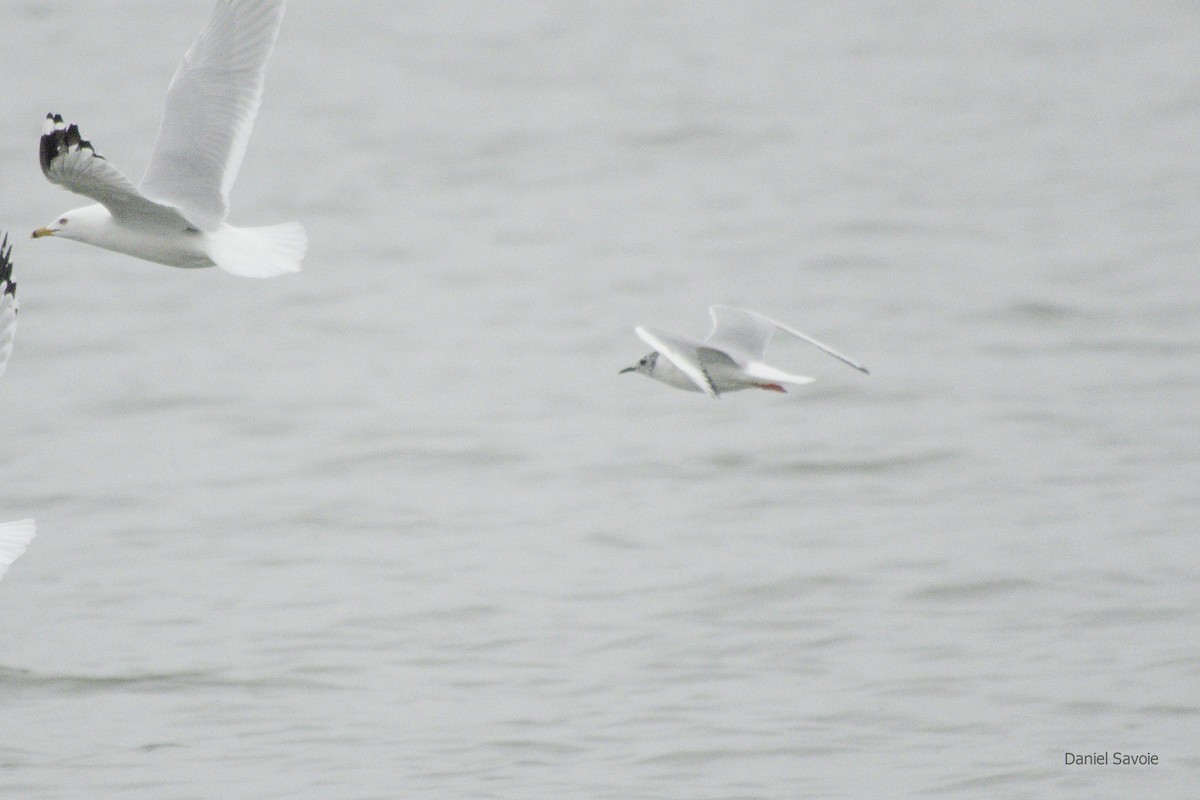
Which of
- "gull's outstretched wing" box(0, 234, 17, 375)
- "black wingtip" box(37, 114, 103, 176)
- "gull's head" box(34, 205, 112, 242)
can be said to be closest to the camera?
"black wingtip" box(37, 114, 103, 176)

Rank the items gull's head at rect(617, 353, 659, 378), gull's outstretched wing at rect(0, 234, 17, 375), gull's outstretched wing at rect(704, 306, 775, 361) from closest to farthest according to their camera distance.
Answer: gull's outstretched wing at rect(0, 234, 17, 375) < gull's outstretched wing at rect(704, 306, 775, 361) < gull's head at rect(617, 353, 659, 378)

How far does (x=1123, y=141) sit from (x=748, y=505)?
24.3ft

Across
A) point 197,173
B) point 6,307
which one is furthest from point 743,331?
point 6,307

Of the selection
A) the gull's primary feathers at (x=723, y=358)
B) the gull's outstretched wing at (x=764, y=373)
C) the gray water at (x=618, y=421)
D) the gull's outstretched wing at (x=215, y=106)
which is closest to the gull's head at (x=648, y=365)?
the gull's primary feathers at (x=723, y=358)

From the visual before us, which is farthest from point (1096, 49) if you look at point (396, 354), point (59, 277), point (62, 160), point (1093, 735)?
point (62, 160)

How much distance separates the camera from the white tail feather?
6.61 metres

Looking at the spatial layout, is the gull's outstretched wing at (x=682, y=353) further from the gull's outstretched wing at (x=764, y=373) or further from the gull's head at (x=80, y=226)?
the gull's head at (x=80, y=226)

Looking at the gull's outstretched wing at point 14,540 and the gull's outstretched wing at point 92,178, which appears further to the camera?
the gull's outstretched wing at point 14,540

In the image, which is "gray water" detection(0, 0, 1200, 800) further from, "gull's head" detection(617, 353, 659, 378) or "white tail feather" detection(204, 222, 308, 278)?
"white tail feather" detection(204, 222, 308, 278)

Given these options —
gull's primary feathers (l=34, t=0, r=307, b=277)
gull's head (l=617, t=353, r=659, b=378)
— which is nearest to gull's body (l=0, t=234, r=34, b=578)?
gull's primary feathers (l=34, t=0, r=307, b=277)

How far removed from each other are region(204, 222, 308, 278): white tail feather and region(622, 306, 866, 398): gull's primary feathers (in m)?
1.14

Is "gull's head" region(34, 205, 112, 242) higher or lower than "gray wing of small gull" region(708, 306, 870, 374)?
Result: higher

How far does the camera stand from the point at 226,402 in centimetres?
1200

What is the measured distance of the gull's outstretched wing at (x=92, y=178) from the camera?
629 centimetres
